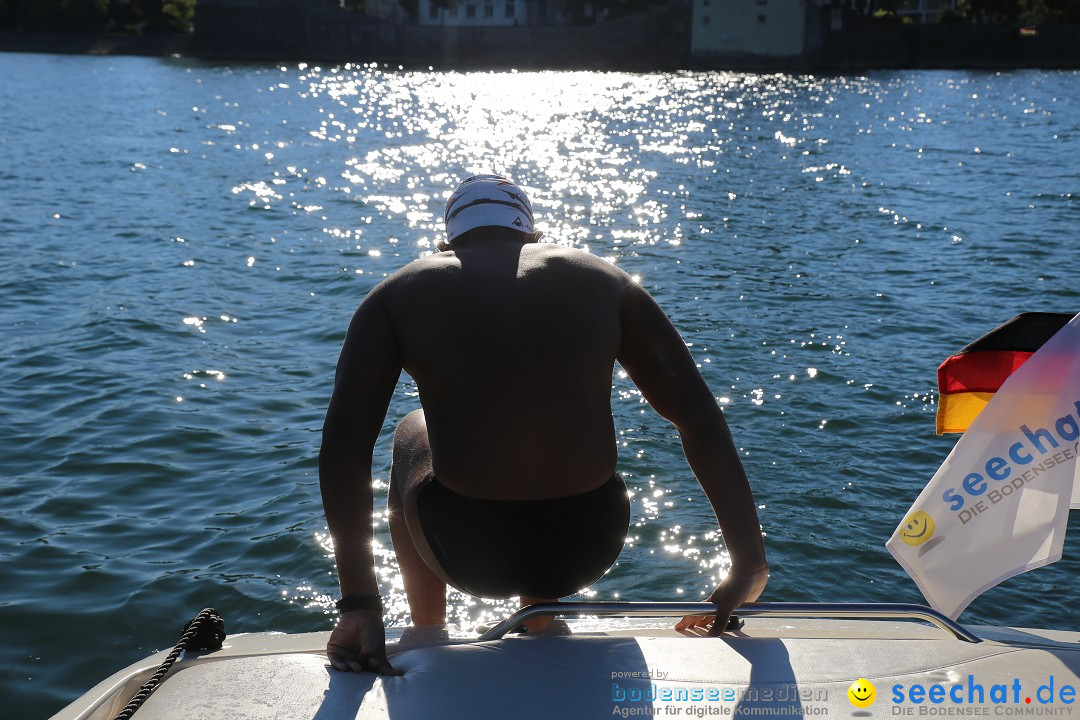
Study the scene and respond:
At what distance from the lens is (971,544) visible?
3221 mm

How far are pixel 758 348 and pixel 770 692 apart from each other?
773 centimetres

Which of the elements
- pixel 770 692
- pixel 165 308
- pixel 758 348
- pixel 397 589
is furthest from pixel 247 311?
pixel 770 692

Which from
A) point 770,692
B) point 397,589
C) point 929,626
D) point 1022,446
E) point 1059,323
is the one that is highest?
point 1059,323

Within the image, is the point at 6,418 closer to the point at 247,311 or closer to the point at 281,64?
the point at 247,311

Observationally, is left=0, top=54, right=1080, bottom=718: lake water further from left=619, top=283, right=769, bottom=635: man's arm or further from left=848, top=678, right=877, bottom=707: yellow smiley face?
left=848, top=678, right=877, bottom=707: yellow smiley face

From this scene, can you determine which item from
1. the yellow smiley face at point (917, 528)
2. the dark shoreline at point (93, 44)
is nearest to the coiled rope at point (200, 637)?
the yellow smiley face at point (917, 528)

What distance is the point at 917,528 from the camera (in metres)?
3.27

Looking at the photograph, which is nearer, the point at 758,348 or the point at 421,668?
the point at 421,668

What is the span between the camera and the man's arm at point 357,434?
8.66ft

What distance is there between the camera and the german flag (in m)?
3.34

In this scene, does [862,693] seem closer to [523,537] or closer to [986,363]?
[523,537]

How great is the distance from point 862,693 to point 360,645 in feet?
3.63

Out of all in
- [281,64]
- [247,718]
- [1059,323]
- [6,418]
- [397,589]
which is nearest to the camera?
[247,718]

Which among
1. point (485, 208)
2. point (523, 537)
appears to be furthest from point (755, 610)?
point (485, 208)
